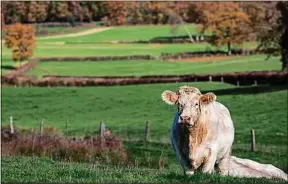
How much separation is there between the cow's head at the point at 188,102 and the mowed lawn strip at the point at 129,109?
80.9 feet

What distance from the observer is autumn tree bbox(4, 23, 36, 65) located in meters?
112

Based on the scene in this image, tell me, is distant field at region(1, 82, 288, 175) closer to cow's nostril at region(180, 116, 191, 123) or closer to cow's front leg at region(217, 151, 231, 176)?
cow's front leg at region(217, 151, 231, 176)

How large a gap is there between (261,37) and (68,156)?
1710 inches

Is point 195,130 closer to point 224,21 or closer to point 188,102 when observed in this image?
point 188,102

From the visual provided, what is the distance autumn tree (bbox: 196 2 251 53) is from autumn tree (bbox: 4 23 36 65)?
36.7 meters

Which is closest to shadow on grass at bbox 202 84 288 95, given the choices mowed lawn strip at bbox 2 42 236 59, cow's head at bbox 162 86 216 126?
cow's head at bbox 162 86 216 126

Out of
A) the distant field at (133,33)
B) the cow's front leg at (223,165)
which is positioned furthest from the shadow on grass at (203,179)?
the distant field at (133,33)

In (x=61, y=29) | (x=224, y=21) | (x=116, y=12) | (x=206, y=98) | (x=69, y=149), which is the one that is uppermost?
(x=206, y=98)

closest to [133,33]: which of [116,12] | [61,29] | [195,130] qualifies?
[116,12]

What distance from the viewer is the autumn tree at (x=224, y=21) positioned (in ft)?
436

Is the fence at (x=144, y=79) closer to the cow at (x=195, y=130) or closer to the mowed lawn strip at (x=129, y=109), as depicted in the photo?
the mowed lawn strip at (x=129, y=109)

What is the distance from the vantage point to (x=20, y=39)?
11681 centimetres

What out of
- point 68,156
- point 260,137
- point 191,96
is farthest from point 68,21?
point 191,96

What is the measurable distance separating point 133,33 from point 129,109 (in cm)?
12014
